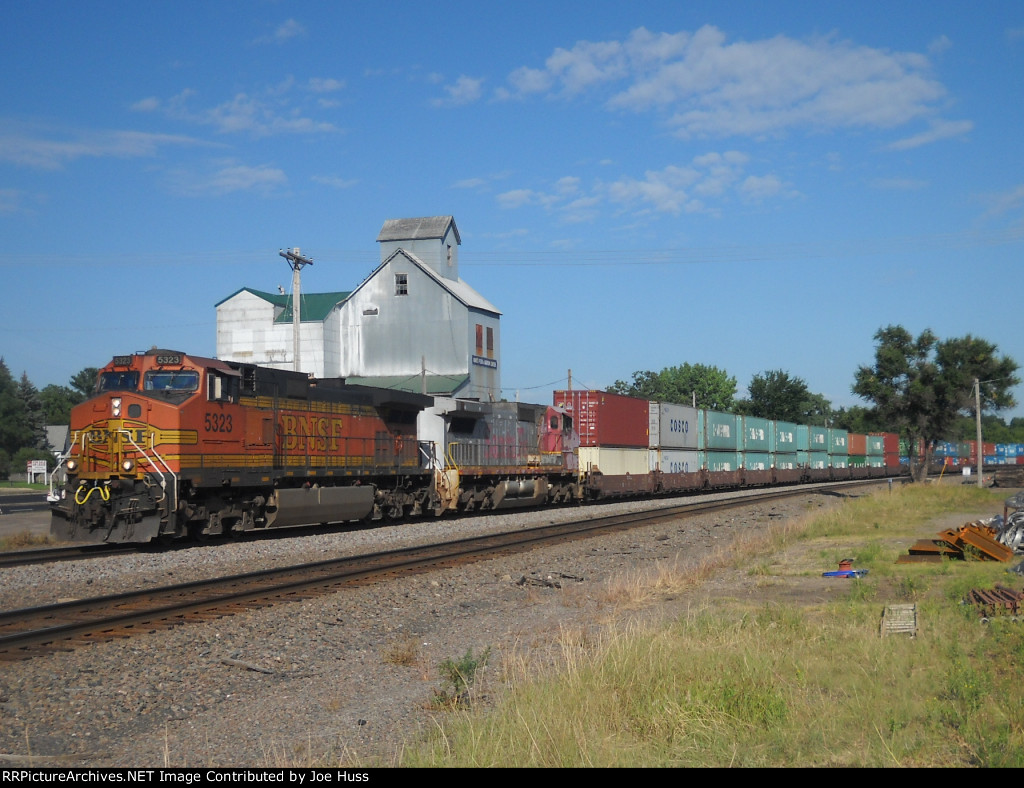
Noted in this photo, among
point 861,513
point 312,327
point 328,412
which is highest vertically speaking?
point 312,327

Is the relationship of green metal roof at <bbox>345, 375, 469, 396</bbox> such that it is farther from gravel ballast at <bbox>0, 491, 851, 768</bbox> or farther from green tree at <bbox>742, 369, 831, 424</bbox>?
green tree at <bbox>742, 369, 831, 424</bbox>

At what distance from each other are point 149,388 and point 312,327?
1556 inches

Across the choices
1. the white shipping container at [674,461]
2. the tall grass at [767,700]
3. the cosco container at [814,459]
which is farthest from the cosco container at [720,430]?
the tall grass at [767,700]

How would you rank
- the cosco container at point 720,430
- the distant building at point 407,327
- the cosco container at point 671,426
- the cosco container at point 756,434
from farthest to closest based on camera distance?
the distant building at point 407,327
the cosco container at point 756,434
the cosco container at point 720,430
the cosco container at point 671,426

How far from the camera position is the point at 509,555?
18.0 metres

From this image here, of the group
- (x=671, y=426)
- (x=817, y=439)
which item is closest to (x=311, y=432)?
(x=671, y=426)

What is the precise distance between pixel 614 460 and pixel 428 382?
711 inches

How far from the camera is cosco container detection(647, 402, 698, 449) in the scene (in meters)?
41.2

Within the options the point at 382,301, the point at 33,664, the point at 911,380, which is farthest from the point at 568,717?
the point at 382,301

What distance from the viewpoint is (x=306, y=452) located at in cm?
2178

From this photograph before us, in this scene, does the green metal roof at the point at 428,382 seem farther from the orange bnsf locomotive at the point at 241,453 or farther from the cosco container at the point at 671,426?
the orange bnsf locomotive at the point at 241,453

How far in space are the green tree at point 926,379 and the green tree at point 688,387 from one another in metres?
67.4

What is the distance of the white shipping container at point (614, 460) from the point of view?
36.8 metres
